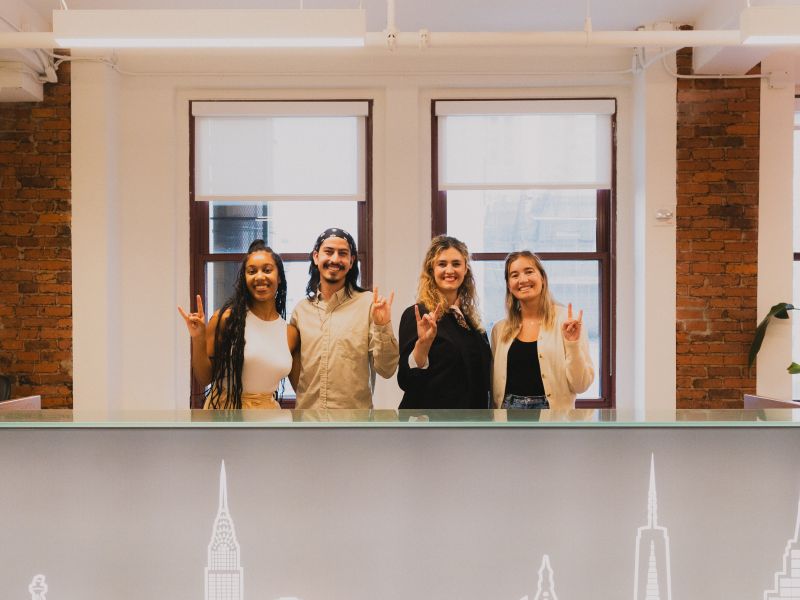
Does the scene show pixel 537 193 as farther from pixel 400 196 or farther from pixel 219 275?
pixel 219 275

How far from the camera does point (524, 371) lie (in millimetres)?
2613

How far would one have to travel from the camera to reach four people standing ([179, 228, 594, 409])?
2.60m

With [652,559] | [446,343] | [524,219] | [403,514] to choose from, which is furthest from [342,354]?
[524,219]

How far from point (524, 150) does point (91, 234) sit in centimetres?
302

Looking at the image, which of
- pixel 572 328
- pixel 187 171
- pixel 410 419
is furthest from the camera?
pixel 187 171

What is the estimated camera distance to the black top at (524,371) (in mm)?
2598

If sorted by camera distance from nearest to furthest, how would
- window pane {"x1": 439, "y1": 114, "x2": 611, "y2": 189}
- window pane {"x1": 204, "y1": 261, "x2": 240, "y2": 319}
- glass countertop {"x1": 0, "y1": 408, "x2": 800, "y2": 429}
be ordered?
1. glass countertop {"x1": 0, "y1": 408, "x2": 800, "y2": 429}
2. window pane {"x1": 439, "y1": 114, "x2": 611, "y2": 189}
3. window pane {"x1": 204, "y1": 261, "x2": 240, "y2": 319}

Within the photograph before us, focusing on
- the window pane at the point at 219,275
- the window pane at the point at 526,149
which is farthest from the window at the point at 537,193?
the window pane at the point at 219,275

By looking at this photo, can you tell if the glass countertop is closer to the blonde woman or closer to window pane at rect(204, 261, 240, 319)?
the blonde woman

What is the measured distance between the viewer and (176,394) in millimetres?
4996

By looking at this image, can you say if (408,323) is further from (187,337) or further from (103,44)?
(187,337)

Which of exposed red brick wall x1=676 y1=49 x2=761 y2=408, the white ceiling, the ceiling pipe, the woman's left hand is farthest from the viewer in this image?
exposed red brick wall x1=676 y1=49 x2=761 y2=408

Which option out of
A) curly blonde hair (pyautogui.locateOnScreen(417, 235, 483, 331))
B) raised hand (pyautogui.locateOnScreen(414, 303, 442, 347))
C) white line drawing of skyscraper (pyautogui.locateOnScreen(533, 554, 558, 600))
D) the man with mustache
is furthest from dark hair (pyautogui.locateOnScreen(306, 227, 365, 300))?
white line drawing of skyscraper (pyautogui.locateOnScreen(533, 554, 558, 600))

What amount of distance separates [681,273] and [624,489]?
10.4ft
